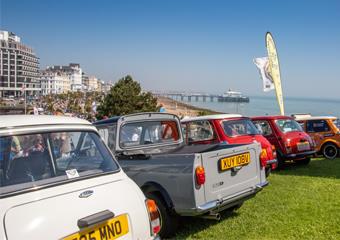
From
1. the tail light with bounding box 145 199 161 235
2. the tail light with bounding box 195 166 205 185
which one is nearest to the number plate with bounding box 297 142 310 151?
the tail light with bounding box 195 166 205 185

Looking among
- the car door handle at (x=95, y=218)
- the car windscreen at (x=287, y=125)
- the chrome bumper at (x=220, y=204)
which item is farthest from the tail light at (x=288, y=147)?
the car door handle at (x=95, y=218)

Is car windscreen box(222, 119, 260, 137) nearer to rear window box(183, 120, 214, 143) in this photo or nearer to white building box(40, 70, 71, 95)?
rear window box(183, 120, 214, 143)

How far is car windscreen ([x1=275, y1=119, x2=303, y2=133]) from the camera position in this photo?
11695mm

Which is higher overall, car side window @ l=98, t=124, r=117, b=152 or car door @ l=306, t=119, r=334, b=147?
car side window @ l=98, t=124, r=117, b=152

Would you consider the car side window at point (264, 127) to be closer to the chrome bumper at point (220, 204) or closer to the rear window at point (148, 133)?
the rear window at point (148, 133)

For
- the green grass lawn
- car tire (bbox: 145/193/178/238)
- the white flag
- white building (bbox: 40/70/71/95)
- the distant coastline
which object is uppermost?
white building (bbox: 40/70/71/95)

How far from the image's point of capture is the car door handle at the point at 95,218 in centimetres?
284

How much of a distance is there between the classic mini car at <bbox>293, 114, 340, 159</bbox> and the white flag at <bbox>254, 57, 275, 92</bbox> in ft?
16.1

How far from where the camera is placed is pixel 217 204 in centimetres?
519

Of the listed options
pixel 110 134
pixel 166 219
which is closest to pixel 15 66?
pixel 110 134

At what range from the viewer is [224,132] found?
8.98 metres

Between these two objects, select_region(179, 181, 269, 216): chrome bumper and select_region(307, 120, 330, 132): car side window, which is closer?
select_region(179, 181, 269, 216): chrome bumper

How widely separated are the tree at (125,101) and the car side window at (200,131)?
28.7 metres

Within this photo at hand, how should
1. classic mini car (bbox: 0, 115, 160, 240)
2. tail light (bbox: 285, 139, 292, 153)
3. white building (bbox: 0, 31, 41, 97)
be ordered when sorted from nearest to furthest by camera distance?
classic mini car (bbox: 0, 115, 160, 240) → tail light (bbox: 285, 139, 292, 153) → white building (bbox: 0, 31, 41, 97)
